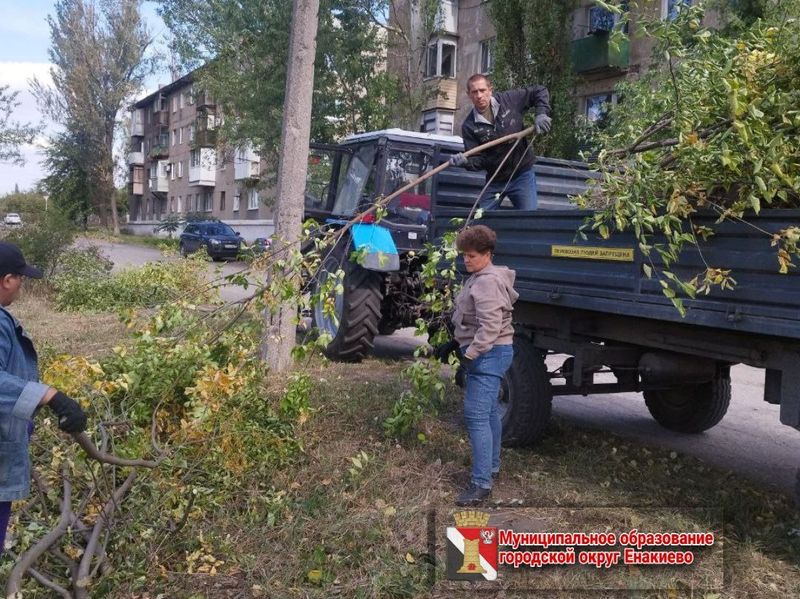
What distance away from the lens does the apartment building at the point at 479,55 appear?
2041cm

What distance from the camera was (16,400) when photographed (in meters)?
2.85

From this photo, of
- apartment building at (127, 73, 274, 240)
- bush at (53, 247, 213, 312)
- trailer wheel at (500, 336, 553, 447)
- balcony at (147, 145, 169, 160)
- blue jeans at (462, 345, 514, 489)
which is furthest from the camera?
balcony at (147, 145, 169, 160)

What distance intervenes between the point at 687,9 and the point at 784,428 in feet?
12.4

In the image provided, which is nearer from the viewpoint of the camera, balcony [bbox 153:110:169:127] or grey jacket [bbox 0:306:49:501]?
grey jacket [bbox 0:306:49:501]

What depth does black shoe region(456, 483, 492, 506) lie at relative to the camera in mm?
4344

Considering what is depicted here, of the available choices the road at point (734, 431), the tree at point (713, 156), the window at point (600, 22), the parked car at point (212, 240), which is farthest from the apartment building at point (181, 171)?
the tree at point (713, 156)

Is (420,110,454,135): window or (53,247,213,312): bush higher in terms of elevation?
(420,110,454,135): window

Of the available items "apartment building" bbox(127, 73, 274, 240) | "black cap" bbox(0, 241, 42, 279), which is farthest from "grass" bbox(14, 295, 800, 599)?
"apartment building" bbox(127, 73, 274, 240)

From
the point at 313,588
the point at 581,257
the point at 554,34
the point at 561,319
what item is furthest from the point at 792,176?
the point at 554,34

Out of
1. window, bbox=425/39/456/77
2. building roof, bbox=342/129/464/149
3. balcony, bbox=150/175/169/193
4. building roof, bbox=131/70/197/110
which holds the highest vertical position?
building roof, bbox=131/70/197/110

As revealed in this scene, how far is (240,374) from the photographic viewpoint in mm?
4891

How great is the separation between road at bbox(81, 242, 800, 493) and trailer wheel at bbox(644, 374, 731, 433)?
9 cm

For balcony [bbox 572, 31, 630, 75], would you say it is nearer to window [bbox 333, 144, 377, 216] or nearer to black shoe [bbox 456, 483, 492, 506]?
window [bbox 333, 144, 377, 216]

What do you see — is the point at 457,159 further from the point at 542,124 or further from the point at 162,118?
the point at 162,118
